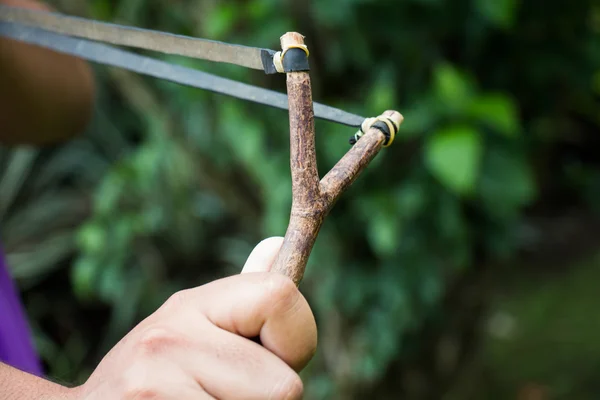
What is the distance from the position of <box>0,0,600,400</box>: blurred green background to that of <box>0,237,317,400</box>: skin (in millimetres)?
A: 708

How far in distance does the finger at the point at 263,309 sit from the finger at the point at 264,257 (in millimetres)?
29

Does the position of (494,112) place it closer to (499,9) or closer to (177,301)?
(499,9)

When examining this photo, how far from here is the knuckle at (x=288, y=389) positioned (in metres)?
0.35

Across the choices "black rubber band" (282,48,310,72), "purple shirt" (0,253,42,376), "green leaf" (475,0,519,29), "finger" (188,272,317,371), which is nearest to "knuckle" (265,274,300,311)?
"finger" (188,272,317,371)

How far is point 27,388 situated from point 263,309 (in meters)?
0.17

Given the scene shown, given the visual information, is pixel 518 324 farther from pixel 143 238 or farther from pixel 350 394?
pixel 143 238

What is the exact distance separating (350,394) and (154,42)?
1.25 m

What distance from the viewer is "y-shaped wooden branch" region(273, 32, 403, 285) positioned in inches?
15.5

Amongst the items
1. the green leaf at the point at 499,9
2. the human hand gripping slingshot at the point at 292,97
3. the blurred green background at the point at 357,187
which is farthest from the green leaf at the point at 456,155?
the human hand gripping slingshot at the point at 292,97

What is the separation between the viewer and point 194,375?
35cm

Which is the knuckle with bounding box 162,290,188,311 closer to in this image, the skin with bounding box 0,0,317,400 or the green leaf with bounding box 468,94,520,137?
the skin with bounding box 0,0,317,400

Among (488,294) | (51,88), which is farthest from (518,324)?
(51,88)

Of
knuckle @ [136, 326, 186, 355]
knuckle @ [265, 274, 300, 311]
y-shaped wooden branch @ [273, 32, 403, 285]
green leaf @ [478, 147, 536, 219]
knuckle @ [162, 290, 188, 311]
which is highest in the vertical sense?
green leaf @ [478, 147, 536, 219]

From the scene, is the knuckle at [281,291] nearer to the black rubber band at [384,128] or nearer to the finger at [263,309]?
the finger at [263,309]
